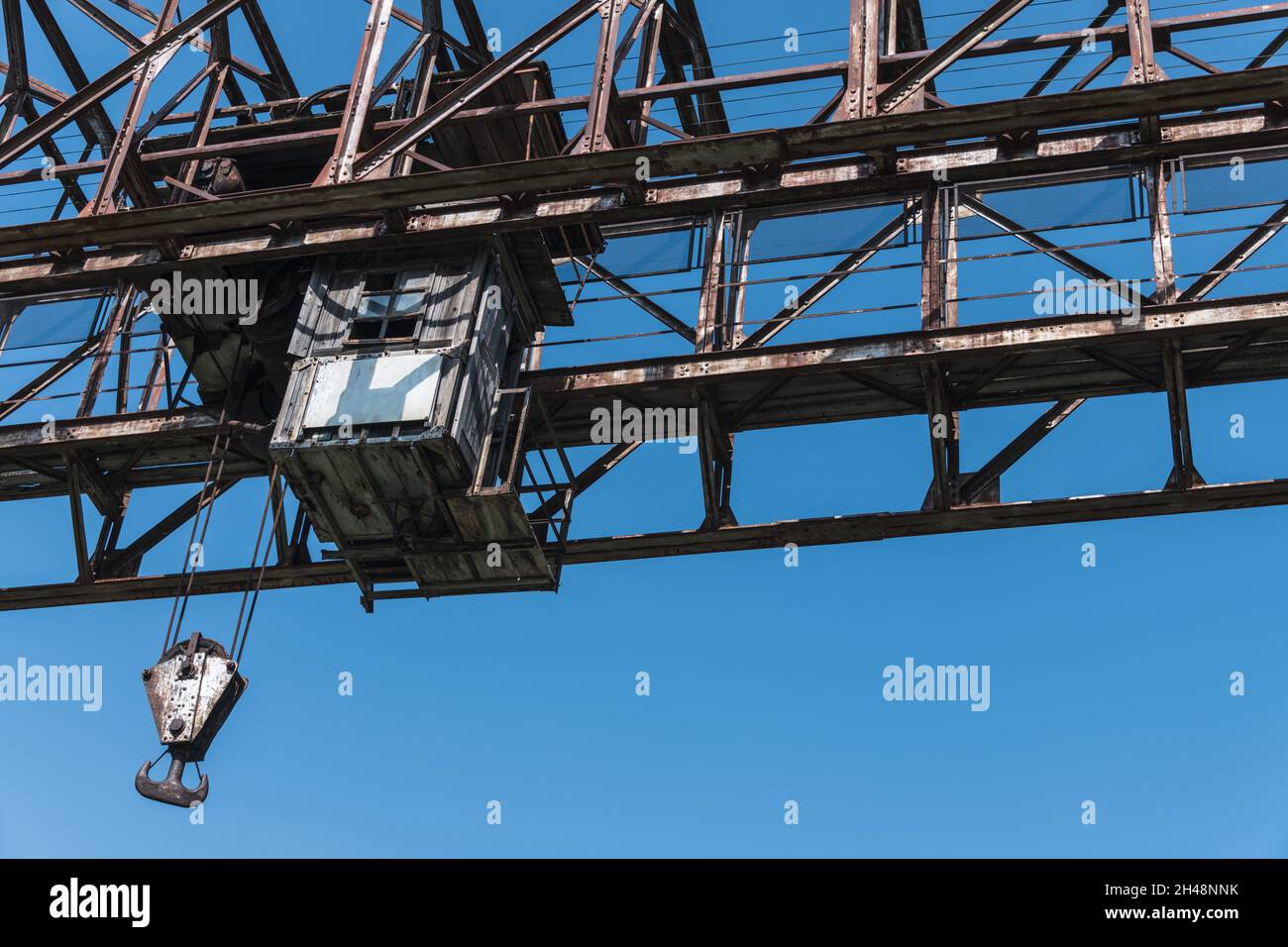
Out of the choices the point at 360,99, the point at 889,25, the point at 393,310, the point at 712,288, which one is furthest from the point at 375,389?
the point at 889,25

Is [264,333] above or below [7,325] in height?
below

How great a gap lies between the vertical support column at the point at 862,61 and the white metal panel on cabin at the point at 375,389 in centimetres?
392

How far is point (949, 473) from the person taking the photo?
48.5ft

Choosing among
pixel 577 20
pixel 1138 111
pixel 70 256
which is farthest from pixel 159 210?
pixel 1138 111

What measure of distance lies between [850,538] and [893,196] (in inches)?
139

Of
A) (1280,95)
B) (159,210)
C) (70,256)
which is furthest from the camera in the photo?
(70,256)

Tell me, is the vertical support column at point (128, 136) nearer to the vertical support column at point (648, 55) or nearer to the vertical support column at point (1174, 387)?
the vertical support column at point (648, 55)

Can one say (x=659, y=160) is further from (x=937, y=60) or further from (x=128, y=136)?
(x=128, y=136)

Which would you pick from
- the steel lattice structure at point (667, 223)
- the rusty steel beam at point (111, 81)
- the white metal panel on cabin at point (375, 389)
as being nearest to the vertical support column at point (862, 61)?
the steel lattice structure at point (667, 223)

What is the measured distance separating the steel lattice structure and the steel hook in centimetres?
271

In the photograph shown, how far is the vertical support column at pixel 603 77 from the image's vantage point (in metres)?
14.0

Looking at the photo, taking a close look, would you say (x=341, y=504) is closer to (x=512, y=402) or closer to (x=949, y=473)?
(x=512, y=402)

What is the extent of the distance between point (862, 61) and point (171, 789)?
757 centimetres

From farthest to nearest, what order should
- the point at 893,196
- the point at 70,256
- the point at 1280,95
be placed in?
1. the point at 893,196
2. the point at 70,256
3. the point at 1280,95
